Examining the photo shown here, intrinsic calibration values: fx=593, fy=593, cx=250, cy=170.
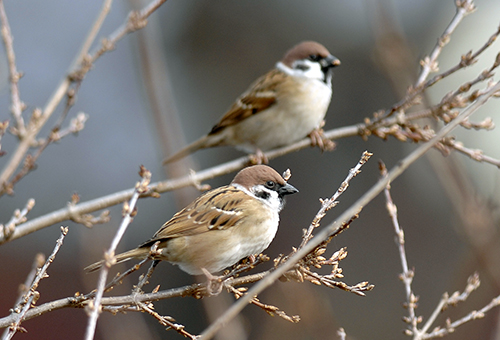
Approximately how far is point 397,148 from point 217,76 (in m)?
3.56

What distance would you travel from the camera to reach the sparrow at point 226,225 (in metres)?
2.65

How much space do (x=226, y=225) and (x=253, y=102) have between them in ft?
7.32

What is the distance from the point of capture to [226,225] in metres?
2.80

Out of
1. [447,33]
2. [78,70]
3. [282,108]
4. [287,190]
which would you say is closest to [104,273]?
[78,70]

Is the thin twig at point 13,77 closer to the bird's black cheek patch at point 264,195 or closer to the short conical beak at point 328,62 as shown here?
the bird's black cheek patch at point 264,195

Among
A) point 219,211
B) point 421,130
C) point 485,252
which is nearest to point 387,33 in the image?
point 485,252

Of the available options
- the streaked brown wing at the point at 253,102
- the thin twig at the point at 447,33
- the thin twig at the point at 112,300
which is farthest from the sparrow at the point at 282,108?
the thin twig at the point at 112,300

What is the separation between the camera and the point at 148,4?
6.68 ft

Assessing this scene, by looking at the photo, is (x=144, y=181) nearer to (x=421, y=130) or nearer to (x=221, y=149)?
(x=421, y=130)

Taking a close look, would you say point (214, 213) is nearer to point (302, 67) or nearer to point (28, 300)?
point (28, 300)

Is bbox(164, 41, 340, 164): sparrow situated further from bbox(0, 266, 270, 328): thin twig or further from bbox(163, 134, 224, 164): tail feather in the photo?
bbox(0, 266, 270, 328): thin twig

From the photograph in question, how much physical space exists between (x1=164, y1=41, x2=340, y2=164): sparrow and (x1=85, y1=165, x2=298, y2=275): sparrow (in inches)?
62.9

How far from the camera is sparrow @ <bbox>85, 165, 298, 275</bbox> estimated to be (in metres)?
2.65

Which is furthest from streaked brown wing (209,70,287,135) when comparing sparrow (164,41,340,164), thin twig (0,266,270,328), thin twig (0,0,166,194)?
thin twig (0,0,166,194)
